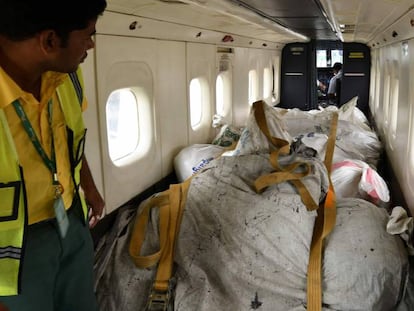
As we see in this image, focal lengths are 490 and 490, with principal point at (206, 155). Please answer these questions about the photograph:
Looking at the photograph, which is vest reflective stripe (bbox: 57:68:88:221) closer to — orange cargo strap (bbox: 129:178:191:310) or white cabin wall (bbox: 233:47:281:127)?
orange cargo strap (bbox: 129:178:191:310)

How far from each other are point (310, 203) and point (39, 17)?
1.82 m

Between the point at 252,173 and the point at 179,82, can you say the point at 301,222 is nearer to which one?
the point at 252,173

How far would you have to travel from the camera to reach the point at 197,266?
8.44 ft

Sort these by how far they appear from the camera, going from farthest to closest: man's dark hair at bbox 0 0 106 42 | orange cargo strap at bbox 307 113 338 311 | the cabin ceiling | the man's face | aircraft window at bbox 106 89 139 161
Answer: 1. aircraft window at bbox 106 89 139 161
2. the cabin ceiling
3. orange cargo strap at bbox 307 113 338 311
4. the man's face
5. man's dark hair at bbox 0 0 106 42

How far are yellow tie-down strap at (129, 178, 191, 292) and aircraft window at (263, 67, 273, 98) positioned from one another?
5378 millimetres

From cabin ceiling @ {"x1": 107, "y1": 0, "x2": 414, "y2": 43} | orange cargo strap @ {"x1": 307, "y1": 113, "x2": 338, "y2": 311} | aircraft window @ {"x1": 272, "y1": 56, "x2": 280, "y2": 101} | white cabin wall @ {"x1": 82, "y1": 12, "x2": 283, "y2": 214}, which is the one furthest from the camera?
aircraft window @ {"x1": 272, "y1": 56, "x2": 280, "y2": 101}

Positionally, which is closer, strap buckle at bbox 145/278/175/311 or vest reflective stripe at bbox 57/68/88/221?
vest reflective stripe at bbox 57/68/88/221


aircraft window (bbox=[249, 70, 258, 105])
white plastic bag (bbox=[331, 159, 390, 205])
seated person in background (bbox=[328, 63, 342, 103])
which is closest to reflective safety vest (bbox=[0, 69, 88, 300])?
white plastic bag (bbox=[331, 159, 390, 205])

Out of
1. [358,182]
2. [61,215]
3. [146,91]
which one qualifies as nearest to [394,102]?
[358,182]

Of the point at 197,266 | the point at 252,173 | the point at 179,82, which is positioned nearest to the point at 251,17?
the point at 179,82

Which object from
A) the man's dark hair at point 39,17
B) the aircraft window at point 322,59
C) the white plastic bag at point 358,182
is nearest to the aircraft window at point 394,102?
the white plastic bag at point 358,182

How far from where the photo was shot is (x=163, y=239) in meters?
2.69

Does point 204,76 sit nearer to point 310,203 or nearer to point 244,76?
point 244,76

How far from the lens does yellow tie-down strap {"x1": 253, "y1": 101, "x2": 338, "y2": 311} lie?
238 centimetres
